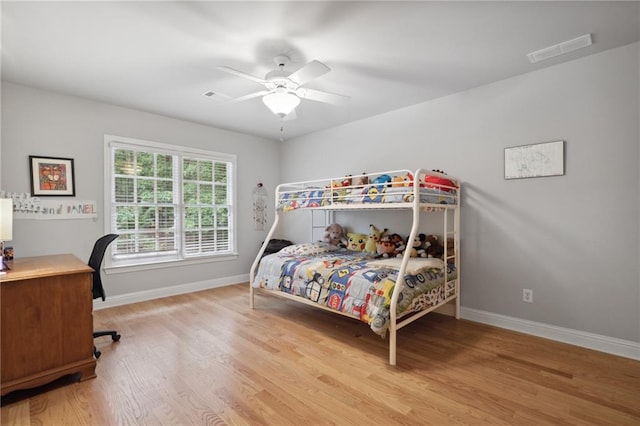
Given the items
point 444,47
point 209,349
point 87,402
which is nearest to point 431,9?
point 444,47

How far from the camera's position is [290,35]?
212 centimetres

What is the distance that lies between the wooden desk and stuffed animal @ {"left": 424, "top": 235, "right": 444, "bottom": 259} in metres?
2.99

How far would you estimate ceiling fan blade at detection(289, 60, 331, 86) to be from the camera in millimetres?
1921

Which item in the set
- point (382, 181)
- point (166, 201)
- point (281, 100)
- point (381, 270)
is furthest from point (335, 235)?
point (166, 201)

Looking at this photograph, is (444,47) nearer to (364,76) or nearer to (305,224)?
(364,76)

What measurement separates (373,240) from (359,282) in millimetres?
1235

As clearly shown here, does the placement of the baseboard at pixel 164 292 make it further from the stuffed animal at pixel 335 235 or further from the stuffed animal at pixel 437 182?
the stuffed animal at pixel 437 182

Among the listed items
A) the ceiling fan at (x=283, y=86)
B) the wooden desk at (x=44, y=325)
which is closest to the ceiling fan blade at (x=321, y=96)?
the ceiling fan at (x=283, y=86)

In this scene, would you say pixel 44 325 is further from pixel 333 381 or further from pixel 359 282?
pixel 359 282

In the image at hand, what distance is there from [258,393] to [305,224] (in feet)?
10.2

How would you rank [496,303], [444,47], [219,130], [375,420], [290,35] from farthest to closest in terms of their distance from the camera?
[219,130] < [496,303] < [444,47] < [290,35] < [375,420]

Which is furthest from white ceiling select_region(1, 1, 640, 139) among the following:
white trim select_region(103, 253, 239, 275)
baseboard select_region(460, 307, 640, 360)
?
baseboard select_region(460, 307, 640, 360)

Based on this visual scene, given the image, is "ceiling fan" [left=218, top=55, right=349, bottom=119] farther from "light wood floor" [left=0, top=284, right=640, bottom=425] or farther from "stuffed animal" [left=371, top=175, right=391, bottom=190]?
"light wood floor" [left=0, top=284, right=640, bottom=425]

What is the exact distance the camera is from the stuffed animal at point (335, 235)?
4.10 metres
